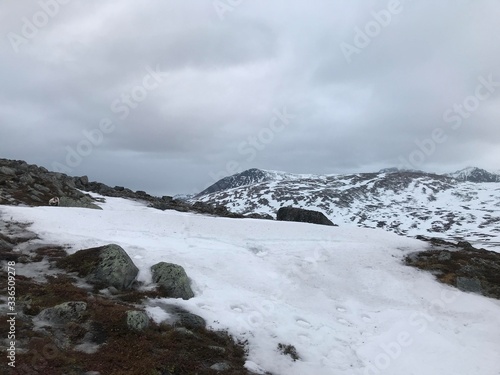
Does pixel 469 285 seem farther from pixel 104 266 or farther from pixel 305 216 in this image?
pixel 305 216

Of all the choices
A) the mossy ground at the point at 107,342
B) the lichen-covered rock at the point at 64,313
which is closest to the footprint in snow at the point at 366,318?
the mossy ground at the point at 107,342

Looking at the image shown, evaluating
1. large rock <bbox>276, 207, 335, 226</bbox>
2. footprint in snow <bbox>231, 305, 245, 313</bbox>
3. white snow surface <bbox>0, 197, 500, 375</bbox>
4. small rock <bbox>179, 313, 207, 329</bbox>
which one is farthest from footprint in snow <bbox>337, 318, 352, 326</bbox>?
large rock <bbox>276, 207, 335, 226</bbox>

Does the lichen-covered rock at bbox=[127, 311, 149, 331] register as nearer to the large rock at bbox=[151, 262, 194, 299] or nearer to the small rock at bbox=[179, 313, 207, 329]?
the small rock at bbox=[179, 313, 207, 329]

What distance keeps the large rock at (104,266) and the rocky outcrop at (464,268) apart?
2437 centimetres

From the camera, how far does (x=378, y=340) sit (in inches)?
814

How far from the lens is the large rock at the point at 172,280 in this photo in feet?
70.1

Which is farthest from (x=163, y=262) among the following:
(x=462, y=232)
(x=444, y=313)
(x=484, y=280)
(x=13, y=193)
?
(x=462, y=232)

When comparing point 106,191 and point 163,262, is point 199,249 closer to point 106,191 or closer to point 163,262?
point 163,262

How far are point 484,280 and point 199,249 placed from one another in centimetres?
2478

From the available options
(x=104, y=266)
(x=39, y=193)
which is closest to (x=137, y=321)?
(x=104, y=266)

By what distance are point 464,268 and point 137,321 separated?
2875 centimetres

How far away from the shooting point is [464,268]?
30562mm

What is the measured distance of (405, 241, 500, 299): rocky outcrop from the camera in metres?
27.9

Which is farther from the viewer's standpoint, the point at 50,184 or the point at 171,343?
the point at 50,184
